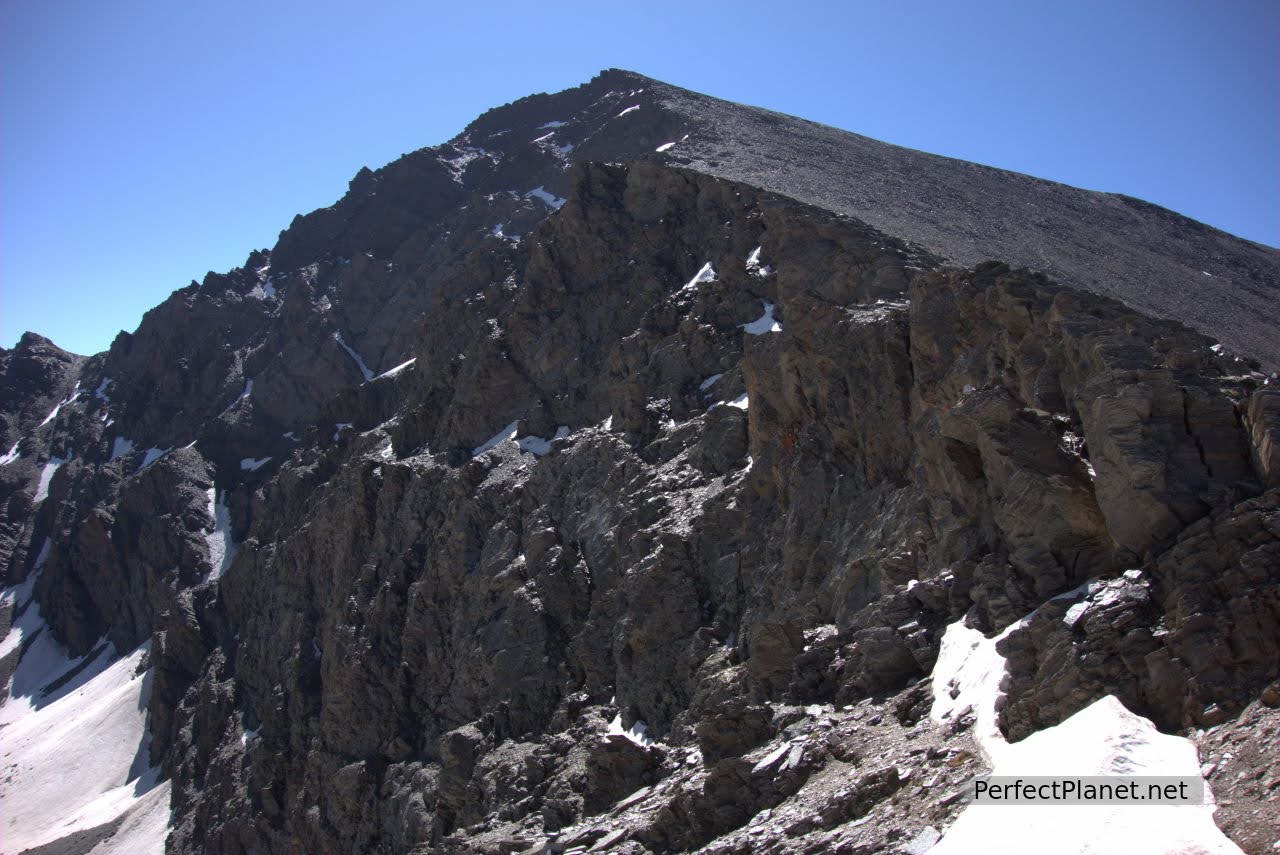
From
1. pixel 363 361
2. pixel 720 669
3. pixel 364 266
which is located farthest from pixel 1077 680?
pixel 364 266

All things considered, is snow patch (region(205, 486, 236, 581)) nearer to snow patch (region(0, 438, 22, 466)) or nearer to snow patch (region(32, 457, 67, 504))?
snow patch (region(32, 457, 67, 504))

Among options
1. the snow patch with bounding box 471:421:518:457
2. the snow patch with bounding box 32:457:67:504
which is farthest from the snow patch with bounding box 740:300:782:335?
the snow patch with bounding box 32:457:67:504

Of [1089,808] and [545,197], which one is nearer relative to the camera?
[1089,808]

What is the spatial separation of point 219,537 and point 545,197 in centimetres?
4267

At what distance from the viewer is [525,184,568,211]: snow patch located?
92.9m

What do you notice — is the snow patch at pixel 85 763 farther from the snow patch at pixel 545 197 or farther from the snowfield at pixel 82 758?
the snow patch at pixel 545 197

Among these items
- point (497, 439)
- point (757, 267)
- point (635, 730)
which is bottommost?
point (635, 730)

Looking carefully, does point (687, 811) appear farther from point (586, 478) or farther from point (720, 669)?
point (586, 478)

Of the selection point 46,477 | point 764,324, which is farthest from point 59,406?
point 764,324

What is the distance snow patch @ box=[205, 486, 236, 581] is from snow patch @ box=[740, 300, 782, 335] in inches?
2190

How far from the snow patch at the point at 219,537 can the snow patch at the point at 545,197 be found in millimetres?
40211

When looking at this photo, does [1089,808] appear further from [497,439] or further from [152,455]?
[152,455]

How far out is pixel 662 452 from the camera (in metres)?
40.7

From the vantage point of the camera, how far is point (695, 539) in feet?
116
